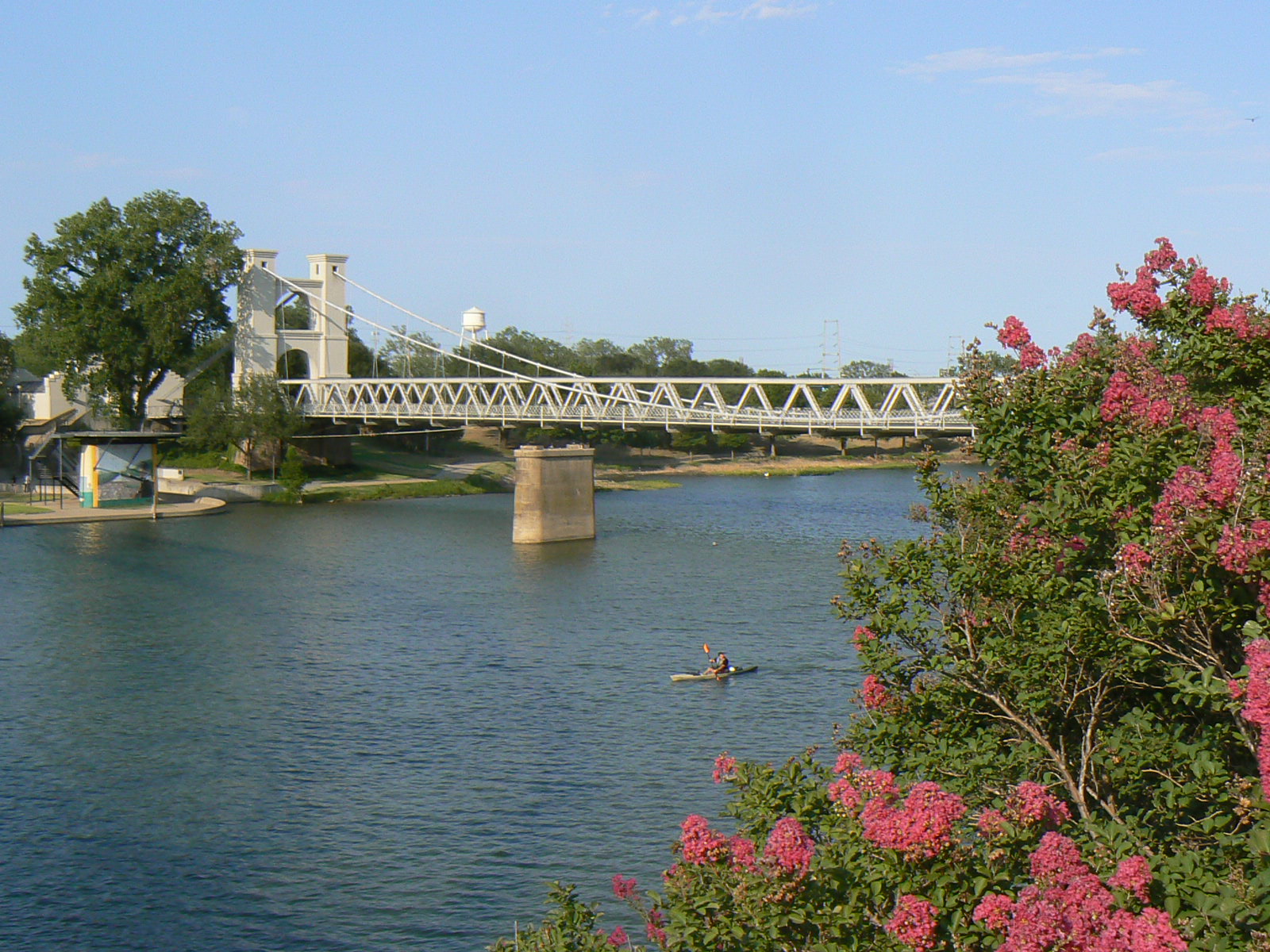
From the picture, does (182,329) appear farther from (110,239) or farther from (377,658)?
(377,658)

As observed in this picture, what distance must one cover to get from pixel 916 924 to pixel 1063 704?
3.78 m

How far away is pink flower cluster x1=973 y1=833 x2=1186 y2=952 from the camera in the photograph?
644 cm

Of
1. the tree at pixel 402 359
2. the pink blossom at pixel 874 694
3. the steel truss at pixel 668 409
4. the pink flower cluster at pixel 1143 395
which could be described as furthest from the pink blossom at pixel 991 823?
the tree at pixel 402 359

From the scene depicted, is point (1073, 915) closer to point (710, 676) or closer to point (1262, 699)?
point (1262, 699)

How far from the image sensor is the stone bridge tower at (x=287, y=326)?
3765 inches

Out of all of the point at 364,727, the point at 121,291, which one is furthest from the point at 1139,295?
the point at 121,291

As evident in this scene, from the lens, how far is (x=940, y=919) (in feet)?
25.1

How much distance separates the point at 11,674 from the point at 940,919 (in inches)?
1241

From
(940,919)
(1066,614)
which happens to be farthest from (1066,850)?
(1066,614)

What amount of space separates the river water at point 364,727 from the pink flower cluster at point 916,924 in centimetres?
1208

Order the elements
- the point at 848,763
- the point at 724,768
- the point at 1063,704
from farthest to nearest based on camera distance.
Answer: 1. the point at 1063,704
2. the point at 724,768
3. the point at 848,763

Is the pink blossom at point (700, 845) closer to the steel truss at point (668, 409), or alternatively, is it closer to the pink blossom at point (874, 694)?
the pink blossom at point (874, 694)

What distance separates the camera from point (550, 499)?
6488 centimetres

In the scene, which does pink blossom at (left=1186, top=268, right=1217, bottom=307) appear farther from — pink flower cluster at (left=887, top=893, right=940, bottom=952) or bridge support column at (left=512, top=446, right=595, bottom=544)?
bridge support column at (left=512, top=446, right=595, bottom=544)
